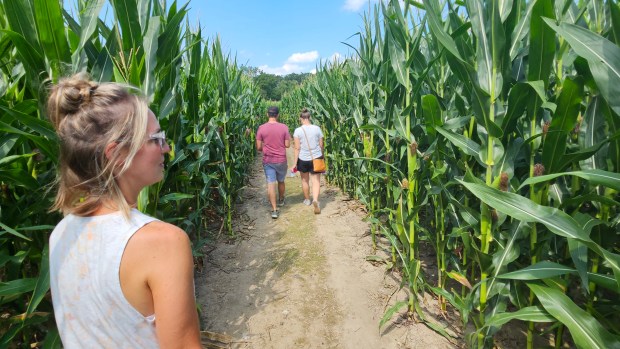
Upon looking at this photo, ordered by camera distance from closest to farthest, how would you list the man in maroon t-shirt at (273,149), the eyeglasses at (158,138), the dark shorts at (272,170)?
the eyeglasses at (158,138) < the man in maroon t-shirt at (273,149) < the dark shorts at (272,170)

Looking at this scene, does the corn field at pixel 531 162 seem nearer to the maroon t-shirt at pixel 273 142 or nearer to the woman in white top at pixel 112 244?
the woman in white top at pixel 112 244

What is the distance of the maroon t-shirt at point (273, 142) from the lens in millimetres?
6504

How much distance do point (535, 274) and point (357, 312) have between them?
82.5 inches

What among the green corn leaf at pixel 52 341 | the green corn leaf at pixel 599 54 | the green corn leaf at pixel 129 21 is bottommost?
the green corn leaf at pixel 52 341

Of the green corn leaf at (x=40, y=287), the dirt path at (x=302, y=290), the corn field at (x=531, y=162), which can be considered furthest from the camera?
the dirt path at (x=302, y=290)

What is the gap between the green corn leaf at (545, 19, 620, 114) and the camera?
1253mm

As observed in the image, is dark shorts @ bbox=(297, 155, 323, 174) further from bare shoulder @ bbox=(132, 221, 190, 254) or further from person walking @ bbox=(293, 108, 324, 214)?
bare shoulder @ bbox=(132, 221, 190, 254)

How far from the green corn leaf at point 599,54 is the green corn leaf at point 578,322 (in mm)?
885

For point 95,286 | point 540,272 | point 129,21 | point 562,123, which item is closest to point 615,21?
point 562,123

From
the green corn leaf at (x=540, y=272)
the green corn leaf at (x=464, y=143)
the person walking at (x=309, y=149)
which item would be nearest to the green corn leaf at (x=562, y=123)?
the green corn leaf at (x=464, y=143)

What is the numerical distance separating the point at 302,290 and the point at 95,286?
316 cm

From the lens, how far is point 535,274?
1.67 metres

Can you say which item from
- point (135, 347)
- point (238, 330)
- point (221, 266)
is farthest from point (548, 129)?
point (221, 266)

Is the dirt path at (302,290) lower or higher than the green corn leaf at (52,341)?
lower
